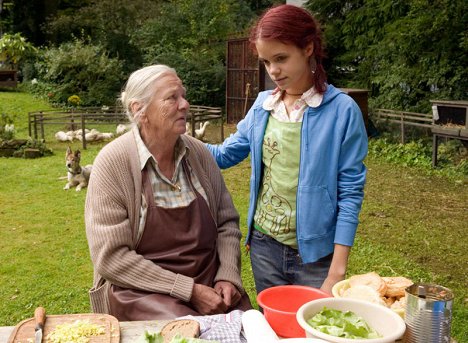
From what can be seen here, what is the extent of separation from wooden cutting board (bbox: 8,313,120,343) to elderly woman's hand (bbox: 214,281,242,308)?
68cm

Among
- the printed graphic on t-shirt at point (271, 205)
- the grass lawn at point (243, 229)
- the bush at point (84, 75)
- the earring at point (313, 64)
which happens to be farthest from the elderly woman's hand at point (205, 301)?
the bush at point (84, 75)

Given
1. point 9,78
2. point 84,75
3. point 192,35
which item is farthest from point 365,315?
point 9,78

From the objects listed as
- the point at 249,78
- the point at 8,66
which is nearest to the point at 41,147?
the point at 249,78

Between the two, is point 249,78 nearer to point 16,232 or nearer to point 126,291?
point 16,232

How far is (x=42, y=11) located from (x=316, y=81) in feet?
91.5

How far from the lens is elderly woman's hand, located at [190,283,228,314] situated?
90.9 inches

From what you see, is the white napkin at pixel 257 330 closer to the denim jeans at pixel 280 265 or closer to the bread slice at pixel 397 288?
the bread slice at pixel 397 288

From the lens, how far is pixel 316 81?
2326 mm

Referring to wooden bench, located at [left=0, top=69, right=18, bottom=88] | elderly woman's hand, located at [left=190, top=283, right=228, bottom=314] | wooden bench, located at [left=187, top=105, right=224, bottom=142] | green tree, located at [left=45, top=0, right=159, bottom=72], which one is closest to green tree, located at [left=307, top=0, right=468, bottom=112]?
wooden bench, located at [left=187, top=105, right=224, bottom=142]

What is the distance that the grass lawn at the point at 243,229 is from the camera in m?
5.07

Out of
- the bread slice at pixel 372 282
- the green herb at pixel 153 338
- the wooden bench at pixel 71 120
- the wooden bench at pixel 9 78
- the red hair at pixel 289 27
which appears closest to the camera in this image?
the green herb at pixel 153 338

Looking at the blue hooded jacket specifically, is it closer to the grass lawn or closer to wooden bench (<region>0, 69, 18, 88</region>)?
the grass lawn

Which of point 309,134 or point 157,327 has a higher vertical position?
point 309,134

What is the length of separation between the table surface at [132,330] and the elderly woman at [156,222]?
31 cm
